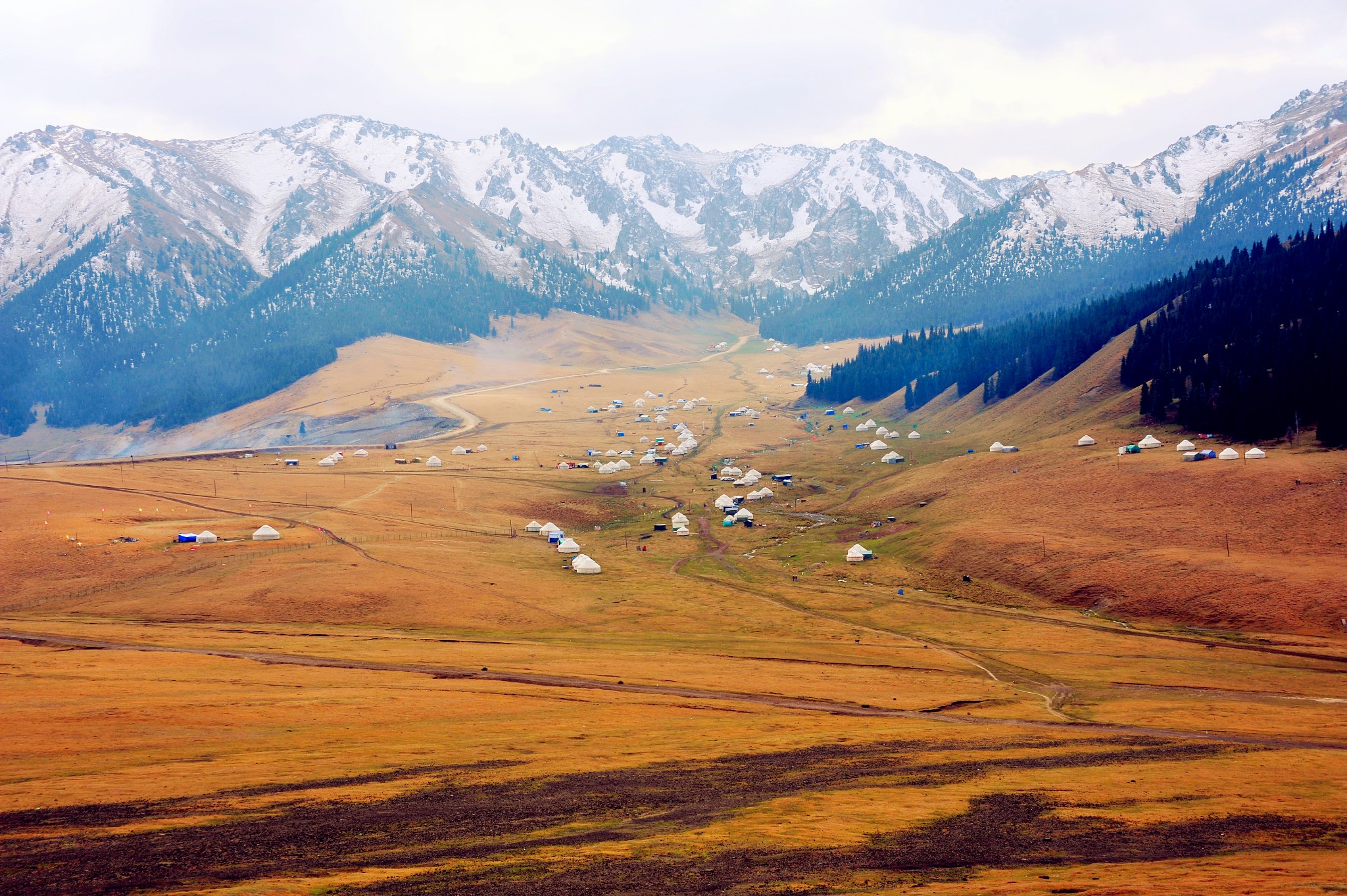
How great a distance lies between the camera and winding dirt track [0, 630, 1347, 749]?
46188 mm

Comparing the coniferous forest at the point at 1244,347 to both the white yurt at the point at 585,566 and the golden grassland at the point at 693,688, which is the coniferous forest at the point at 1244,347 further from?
the white yurt at the point at 585,566

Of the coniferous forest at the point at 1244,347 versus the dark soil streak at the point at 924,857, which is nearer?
the dark soil streak at the point at 924,857

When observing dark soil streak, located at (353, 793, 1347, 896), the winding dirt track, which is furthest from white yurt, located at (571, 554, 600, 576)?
dark soil streak, located at (353, 793, 1347, 896)

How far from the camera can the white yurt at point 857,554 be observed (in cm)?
10250

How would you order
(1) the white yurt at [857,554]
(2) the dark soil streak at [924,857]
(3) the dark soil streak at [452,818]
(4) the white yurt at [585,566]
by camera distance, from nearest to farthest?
(2) the dark soil streak at [924,857]
(3) the dark soil streak at [452,818]
(4) the white yurt at [585,566]
(1) the white yurt at [857,554]

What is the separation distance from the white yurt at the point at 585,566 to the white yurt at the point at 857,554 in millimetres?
28684

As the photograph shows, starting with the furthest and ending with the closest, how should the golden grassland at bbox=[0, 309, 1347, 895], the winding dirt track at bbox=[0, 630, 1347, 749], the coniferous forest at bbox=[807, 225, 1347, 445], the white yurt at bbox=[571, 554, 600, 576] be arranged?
the coniferous forest at bbox=[807, 225, 1347, 445] → the white yurt at bbox=[571, 554, 600, 576] → the winding dirt track at bbox=[0, 630, 1347, 749] → the golden grassland at bbox=[0, 309, 1347, 895]

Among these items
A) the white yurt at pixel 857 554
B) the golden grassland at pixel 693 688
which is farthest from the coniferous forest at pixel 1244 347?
the white yurt at pixel 857 554

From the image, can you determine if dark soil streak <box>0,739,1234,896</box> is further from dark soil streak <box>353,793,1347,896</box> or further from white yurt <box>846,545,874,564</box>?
white yurt <box>846,545,874,564</box>

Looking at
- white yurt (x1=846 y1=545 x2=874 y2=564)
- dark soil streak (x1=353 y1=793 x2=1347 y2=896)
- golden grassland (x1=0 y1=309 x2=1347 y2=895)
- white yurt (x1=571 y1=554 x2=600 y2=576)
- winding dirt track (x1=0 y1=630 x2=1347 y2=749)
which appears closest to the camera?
dark soil streak (x1=353 y1=793 x2=1347 y2=896)

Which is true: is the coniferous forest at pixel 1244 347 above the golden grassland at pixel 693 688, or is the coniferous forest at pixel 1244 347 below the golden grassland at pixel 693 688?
above

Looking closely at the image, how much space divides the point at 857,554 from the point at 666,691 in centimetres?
5212

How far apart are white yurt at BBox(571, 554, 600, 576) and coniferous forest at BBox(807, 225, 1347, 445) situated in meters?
84.5

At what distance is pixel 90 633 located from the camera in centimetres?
6975
